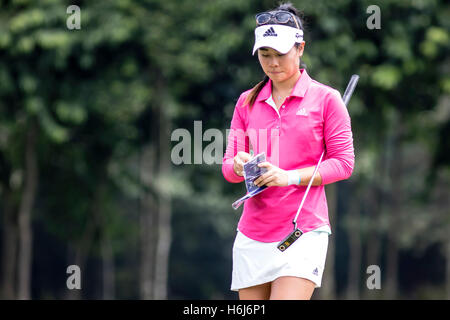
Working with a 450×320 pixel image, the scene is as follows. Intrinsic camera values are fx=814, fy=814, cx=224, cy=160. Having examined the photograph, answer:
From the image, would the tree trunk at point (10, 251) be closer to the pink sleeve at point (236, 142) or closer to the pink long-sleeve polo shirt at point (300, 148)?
the pink sleeve at point (236, 142)

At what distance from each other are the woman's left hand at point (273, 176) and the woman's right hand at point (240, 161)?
0.46ft

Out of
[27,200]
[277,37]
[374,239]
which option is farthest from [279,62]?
[374,239]

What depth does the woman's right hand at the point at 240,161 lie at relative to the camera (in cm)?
379

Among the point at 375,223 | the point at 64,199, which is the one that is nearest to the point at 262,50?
the point at 64,199

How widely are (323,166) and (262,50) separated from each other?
0.61m

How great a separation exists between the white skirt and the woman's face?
750mm

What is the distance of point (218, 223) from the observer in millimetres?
30188

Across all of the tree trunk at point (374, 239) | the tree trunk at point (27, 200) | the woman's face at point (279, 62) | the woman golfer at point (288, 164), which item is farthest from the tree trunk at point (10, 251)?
the woman's face at point (279, 62)

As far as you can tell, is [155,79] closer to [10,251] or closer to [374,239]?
[10,251]

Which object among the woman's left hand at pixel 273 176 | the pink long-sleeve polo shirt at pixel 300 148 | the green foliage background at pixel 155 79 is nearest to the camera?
the woman's left hand at pixel 273 176

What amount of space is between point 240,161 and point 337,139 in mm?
459

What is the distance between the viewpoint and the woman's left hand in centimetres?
364

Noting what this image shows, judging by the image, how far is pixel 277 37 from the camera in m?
3.73

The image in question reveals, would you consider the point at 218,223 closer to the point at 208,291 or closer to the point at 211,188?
the point at 208,291
